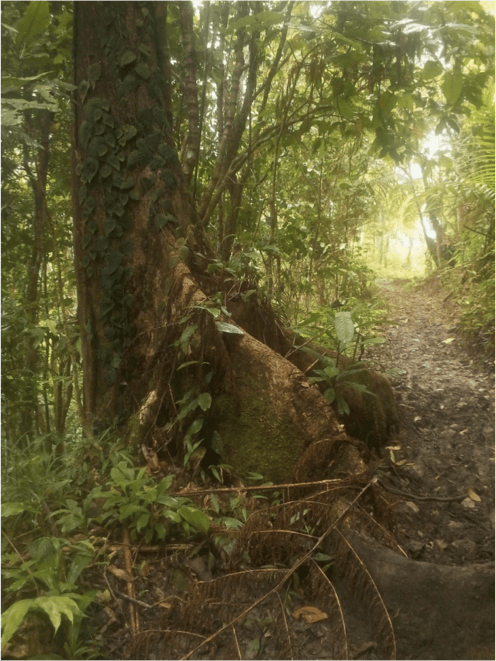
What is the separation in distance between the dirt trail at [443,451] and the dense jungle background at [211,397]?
0.06ft

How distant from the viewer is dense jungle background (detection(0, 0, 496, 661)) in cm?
189

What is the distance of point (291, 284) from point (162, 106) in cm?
334

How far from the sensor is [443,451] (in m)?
3.37

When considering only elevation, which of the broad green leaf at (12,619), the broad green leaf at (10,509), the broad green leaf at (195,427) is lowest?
the broad green leaf at (12,619)

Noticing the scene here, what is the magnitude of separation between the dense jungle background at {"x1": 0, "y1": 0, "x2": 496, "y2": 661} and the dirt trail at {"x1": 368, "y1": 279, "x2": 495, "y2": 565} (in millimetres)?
20

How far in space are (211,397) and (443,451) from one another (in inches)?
71.6

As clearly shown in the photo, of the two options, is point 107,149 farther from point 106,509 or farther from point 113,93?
point 106,509

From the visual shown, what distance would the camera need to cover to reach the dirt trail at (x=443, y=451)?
2520 mm

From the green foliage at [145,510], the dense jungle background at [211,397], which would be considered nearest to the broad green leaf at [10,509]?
the dense jungle background at [211,397]

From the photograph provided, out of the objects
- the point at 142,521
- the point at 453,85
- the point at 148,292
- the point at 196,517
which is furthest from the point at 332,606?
the point at 453,85

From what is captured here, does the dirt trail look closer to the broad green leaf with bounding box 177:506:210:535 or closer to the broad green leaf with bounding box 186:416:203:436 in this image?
the broad green leaf with bounding box 177:506:210:535


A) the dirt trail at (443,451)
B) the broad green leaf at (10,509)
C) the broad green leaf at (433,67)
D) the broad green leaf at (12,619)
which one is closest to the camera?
the broad green leaf at (12,619)

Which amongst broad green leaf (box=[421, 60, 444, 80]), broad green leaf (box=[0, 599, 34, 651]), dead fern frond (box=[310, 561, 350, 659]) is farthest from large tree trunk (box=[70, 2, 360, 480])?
broad green leaf (box=[421, 60, 444, 80])

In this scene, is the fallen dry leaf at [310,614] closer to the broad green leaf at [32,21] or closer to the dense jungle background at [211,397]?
the dense jungle background at [211,397]
